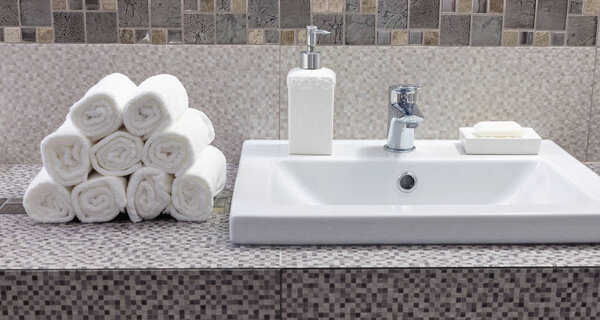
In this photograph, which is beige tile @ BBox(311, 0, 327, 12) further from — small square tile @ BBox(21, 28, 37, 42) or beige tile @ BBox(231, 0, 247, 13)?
small square tile @ BBox(21, 28, 37, 42)

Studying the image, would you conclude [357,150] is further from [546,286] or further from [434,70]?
[546,286]

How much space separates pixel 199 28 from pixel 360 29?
1.19 feet

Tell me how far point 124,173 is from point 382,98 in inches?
26.0

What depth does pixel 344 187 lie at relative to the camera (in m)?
1.68

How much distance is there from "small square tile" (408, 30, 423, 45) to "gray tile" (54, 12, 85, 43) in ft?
2.42

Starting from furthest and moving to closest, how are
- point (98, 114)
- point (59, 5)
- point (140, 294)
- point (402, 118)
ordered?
1. point (59, 5)
2. point (402, 118)
3. point (98, 114)
4. point (140, 294)

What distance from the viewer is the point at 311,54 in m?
1.65

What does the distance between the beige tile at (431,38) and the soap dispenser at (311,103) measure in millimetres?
256

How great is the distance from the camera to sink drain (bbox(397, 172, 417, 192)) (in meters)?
A: 1.68

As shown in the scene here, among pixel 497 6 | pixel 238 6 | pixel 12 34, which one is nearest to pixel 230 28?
pixel 238 6

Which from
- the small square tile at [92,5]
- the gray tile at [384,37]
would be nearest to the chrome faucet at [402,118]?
the gray tile at [384,37]

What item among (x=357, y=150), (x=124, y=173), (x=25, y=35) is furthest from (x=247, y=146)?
(x=25, y=35)

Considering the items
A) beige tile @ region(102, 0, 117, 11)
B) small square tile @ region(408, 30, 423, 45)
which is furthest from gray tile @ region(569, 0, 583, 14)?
beige tile @ region(102, 0, 117, 11)

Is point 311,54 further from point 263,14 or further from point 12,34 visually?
point 12,34
